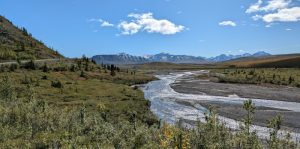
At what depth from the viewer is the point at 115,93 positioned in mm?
55281

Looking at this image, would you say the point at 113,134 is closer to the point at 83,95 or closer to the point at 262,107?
the point at 83,95

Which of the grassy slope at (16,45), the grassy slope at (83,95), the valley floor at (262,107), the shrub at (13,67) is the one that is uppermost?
the grassy slope at (16,45)

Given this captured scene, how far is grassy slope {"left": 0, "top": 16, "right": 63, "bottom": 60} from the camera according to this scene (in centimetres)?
8407

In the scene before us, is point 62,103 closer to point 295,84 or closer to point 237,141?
point 237,141

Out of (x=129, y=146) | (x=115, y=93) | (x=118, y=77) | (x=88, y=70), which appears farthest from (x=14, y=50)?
(x=129, y=146)

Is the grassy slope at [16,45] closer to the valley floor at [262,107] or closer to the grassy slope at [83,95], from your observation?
the grassy slope at [83,95]

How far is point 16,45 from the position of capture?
94938 mm

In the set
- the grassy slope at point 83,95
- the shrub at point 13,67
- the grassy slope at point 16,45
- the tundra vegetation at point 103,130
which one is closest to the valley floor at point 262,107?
the tundra vegetation at point 103,130

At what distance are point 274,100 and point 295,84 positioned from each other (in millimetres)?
23452

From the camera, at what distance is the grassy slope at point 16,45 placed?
84.1 metres

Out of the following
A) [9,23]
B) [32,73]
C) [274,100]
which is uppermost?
[9,23]

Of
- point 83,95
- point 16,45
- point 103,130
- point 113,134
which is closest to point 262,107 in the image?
point 83,95

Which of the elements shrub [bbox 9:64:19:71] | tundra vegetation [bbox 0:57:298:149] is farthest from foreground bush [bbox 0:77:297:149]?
shrub [bbox 9:64:19:71]

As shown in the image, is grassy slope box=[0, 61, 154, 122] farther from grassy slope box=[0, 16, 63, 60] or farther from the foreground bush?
grassy slope box=[0, 16, 63, 60]
